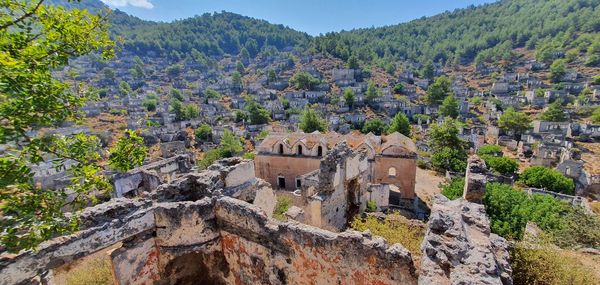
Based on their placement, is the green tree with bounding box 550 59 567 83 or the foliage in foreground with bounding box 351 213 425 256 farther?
the green tree with bounding box 550 59 567 83

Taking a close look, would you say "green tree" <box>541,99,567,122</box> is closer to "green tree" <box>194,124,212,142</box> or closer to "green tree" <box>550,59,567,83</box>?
"green tree" <box>550,59,567,83</box>

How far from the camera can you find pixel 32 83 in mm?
4445

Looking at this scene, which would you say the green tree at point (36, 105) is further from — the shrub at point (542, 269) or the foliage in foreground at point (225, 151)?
the foliage in foreground at point (225, 151)

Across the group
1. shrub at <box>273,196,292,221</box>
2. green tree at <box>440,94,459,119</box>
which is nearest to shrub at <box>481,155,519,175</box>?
shrub at <box>273,196,292,221</box>

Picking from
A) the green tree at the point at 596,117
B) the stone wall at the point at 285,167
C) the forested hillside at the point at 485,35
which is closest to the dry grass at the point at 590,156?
the green tree at the point at 596,117

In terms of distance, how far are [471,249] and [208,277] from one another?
8305mm

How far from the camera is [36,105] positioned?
456cm

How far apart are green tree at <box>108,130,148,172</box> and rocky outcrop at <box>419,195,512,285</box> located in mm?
6189

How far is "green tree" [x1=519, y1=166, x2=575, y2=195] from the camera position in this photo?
33531 millimetres

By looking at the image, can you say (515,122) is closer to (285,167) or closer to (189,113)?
(285,167)

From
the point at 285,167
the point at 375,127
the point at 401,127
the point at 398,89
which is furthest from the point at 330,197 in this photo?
the point at 398,89

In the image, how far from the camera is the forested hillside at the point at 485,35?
128 m

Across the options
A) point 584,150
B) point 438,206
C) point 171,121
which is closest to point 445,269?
point 438,206

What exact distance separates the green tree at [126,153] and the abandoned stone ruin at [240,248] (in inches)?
117
